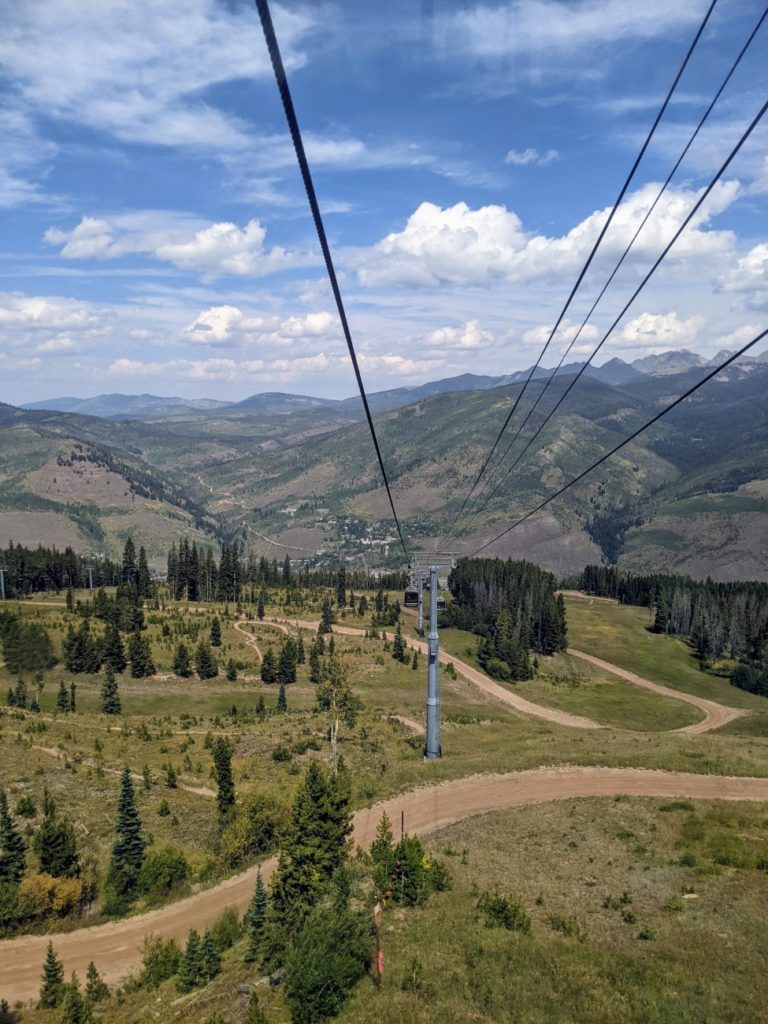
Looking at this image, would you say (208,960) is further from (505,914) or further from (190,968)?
(505,914)

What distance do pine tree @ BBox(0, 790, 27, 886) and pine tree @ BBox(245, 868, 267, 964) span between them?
612 inches

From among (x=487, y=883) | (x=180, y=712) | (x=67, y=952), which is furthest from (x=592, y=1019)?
(x=180, y=712)

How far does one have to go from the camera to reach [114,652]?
112m

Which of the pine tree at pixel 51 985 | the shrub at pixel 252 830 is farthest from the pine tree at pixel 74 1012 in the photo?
the shrub at pixel 252 830

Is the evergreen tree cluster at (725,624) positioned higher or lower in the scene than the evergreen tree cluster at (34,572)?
lower

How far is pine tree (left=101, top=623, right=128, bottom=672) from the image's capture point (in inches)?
4387

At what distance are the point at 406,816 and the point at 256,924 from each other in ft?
43.9

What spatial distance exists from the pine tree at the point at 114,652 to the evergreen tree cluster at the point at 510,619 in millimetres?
74057

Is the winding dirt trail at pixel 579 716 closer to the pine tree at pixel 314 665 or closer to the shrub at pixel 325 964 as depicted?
the pine tree at pixel 314 665

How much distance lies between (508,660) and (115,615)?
83.4 metres

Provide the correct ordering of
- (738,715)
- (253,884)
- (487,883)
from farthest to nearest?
(738,715) < (253,884) < (487,883)

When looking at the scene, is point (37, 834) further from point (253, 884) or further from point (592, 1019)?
point (592, 1019)

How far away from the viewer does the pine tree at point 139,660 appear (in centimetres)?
11050

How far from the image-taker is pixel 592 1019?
18.1 metres
